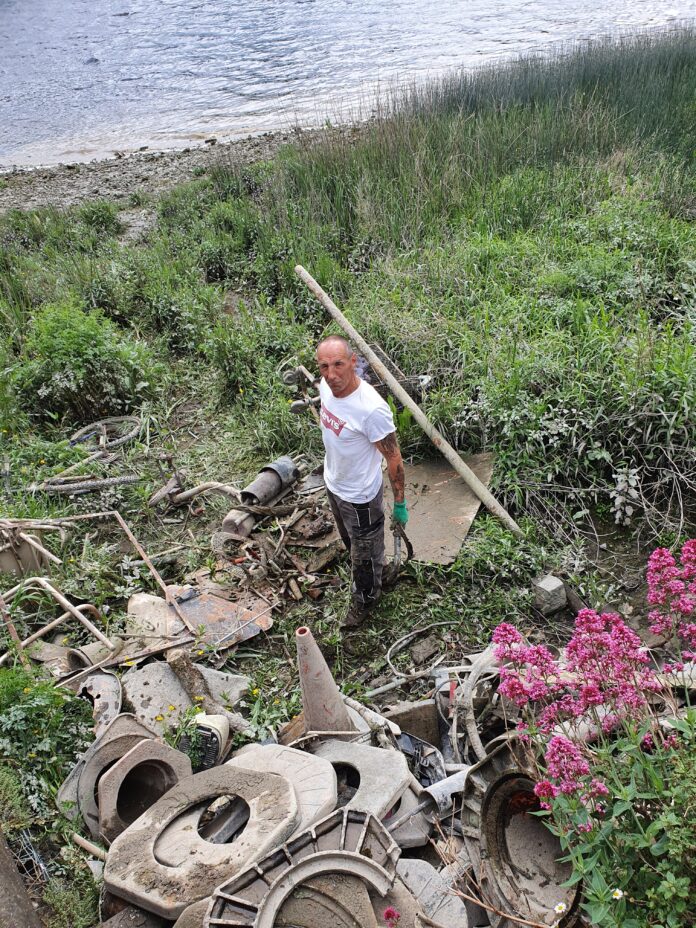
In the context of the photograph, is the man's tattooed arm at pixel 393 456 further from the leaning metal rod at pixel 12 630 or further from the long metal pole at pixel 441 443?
the leaning metal rod at pixel 12 630

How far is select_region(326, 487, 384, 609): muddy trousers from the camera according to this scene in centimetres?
409

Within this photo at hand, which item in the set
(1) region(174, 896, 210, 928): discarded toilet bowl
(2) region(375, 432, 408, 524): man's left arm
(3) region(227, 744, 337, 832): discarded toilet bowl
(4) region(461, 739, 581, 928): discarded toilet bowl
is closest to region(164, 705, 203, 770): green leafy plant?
(3) region(227, 744, 337, 832): discarded toilet bowl

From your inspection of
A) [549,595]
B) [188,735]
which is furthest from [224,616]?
[549,595]

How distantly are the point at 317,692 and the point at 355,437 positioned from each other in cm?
135

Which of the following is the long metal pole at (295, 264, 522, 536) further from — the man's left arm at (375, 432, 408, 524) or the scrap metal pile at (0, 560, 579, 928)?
the scrap metal pile at (0, 560, 579, 928)

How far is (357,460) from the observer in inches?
155

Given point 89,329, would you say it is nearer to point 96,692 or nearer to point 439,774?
point 96,692

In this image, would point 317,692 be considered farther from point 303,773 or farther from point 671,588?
point 671,588

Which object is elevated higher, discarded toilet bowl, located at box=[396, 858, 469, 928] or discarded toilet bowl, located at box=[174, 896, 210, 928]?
discarded toilet bowl, located at box=[174, 896, 210, 928]

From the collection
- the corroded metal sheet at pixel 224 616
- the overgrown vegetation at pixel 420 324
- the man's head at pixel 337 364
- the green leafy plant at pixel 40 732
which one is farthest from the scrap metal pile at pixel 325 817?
the man's head at pixel 337 364

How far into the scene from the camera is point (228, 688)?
393 centimetres

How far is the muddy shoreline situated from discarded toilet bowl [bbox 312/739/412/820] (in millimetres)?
10856

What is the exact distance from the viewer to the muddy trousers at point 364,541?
409 centimetres

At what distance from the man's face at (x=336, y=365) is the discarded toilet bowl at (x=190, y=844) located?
192cm
